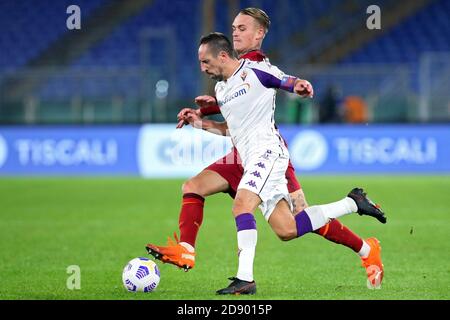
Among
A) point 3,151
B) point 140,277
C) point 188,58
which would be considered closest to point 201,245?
point 140,277

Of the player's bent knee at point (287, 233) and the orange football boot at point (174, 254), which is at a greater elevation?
the player's bent knee at point (287, 233)

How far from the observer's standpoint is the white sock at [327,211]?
6684 mm

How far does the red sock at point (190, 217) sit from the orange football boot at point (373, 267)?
129 centimetres

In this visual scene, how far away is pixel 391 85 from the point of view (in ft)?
69.5

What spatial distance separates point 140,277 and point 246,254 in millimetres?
804

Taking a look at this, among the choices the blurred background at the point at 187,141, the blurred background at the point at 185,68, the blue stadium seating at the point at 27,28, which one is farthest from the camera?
the blue stadium seating at the point at 27,28

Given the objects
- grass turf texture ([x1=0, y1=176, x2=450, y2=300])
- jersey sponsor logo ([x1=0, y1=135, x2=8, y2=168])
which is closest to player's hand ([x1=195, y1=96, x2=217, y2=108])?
grass turf texture ([x1=0, y1=176, x2=450, y2=300])

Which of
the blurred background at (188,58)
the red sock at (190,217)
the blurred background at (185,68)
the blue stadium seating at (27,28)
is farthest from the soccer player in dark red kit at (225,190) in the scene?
the blue stadium seating at (27,28)

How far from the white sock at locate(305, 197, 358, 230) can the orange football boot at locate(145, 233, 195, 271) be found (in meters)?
0.91

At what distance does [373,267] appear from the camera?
688 cm

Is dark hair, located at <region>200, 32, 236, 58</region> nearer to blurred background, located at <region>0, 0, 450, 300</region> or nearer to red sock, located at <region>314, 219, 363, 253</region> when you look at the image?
red sock, located at <region>314, 219, 363, 253</region>

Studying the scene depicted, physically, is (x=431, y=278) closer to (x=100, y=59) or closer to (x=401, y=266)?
(x=401, y=266)

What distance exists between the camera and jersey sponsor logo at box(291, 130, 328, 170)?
19281mm

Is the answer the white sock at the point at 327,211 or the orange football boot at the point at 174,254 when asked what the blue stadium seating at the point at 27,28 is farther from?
the white sock at the point at 327,211
